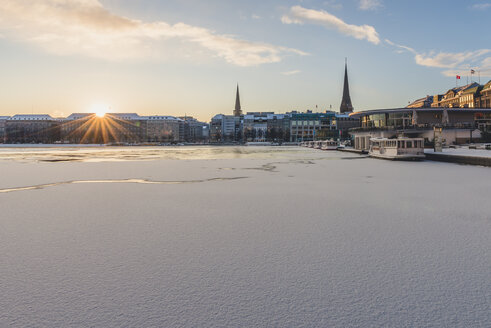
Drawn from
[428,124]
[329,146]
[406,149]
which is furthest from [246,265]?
[329,146]

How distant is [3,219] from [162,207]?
3.89m

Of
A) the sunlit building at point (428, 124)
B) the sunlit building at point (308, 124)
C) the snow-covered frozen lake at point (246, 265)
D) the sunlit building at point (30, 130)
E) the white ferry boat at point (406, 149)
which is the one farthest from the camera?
the sunlit building at point (30, 130)

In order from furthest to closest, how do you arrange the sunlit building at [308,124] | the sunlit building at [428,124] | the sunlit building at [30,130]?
the sunlit building at [30,130], the sunlit building at [308,124], the sunlit building at [428,124]

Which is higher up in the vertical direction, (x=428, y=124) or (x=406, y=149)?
(x=428, y=124)

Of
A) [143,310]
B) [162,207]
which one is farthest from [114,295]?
[162,207]

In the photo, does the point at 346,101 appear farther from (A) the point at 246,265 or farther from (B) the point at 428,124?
(A) the point at 246,265

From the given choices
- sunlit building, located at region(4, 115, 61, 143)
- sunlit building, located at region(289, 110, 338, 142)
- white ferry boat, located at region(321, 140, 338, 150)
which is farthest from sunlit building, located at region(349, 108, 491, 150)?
sunlit building, located at region(4, 115, 61, 143)

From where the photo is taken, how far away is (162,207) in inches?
404

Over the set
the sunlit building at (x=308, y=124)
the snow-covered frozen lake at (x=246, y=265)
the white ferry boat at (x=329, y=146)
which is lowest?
the snow-covered frozen lake at (x=246, y=265)

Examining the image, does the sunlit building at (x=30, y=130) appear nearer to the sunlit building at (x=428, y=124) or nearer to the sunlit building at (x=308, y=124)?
the sunlit building at (x=308, y=124)

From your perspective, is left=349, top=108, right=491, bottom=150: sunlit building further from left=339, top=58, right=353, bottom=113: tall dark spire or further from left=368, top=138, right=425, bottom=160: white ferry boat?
left=339, top=58, right=353, bottom=113: tall dark spire

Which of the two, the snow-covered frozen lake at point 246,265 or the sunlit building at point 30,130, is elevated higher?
the sunlit building at point 30,130

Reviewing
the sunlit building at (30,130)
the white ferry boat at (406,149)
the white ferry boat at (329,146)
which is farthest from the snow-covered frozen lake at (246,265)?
the sunlit building at (30,130)

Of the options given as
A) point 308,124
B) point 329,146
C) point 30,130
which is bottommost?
point 329,146
